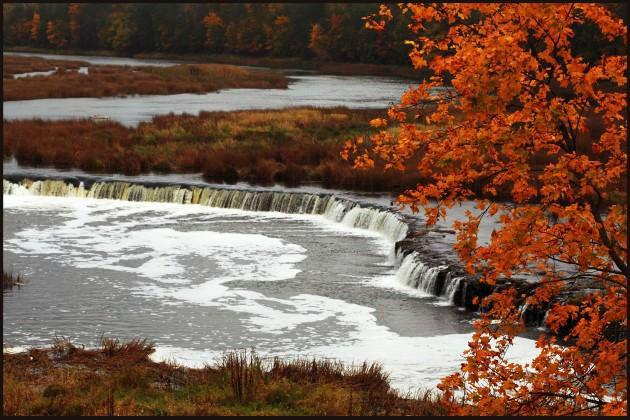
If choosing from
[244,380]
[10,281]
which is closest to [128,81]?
[10,281]

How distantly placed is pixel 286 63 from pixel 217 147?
103242mm

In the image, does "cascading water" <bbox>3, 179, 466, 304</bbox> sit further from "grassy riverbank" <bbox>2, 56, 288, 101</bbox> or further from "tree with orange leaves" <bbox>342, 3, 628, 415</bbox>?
"grassy riverbank" <bbox>2, 56, 288, 101</bbox>

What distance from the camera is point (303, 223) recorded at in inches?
1454

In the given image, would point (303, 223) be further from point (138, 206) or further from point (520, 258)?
point (520, 258)

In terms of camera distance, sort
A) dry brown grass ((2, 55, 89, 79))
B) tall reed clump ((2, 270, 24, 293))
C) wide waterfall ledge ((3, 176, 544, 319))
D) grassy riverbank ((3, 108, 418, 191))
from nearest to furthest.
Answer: wide waterfall ledge ((3, 176, 544, 319)), tall reed clump ((2, 270, 24, 293)), grassy riverbank ((3, 108, 418, 191)), dry brown grass ((2, 55, 89, 79))

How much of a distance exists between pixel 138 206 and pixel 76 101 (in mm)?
41063

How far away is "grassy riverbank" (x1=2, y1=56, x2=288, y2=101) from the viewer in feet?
275

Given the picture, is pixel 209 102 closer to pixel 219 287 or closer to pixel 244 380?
pixel 219 287

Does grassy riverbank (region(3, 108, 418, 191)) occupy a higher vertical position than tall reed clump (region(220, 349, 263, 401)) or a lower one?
lower

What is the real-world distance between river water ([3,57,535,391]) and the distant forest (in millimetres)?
89325

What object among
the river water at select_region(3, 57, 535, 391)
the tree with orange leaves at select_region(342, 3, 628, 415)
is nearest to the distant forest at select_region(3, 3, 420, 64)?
the river water at select_region(3, 57, 535, 391)

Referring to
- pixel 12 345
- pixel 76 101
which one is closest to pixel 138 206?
pixel 12 345

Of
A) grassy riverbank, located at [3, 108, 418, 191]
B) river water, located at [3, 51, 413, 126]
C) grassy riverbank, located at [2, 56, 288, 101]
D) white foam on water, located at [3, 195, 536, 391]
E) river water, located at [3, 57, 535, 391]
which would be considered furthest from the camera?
grassy riverbank, located at [2, 56, 288, 101]

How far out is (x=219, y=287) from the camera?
2750 cm
